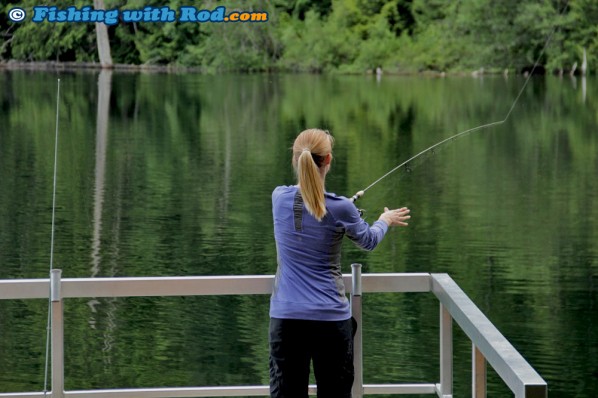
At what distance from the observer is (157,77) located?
56812 mm

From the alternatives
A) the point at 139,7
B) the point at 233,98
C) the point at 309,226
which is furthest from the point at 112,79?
the point at 309,226

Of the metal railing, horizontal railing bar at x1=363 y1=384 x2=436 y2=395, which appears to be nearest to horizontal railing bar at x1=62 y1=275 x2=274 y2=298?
the metal railing

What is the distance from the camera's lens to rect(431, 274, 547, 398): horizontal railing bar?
9.66ft

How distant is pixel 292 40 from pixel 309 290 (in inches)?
2356

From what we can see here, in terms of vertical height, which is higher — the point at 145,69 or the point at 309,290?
the point at 145,69

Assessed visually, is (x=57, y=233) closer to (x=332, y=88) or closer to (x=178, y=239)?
(x=178, y=239)

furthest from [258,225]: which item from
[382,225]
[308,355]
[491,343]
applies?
[491,343]

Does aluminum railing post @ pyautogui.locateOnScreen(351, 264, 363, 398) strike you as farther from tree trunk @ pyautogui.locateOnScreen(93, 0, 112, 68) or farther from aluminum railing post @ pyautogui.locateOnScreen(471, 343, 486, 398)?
tree trunk @ pyautogui.locateOnScreen(93, 0, 112, 68)

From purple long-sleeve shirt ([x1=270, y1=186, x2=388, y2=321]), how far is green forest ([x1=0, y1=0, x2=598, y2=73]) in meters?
53.9

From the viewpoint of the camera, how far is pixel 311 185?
3594 mm

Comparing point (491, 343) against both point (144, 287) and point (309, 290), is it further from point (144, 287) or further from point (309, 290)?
point (144, 287)

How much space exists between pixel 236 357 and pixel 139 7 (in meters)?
55.0

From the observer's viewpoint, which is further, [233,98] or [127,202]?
[233,98]

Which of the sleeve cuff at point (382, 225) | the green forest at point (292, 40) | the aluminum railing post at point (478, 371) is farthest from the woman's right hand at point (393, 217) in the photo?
the green forest at point (292, 40)
